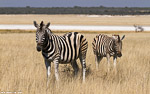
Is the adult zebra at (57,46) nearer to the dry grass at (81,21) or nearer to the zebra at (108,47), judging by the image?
the zebra at (108,47)

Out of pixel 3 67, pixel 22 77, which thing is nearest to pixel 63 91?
pixel 22 77

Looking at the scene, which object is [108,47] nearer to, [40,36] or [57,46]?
[57,46]

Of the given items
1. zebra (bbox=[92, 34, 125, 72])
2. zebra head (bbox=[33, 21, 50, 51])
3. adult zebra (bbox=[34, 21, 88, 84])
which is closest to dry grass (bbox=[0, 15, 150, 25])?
zebra (bbox=[92, 34, 125, 72])

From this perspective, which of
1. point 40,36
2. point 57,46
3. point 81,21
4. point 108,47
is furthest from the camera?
point 81,21

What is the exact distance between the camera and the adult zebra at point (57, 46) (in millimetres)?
7652

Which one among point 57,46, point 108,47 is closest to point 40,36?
point 57,46

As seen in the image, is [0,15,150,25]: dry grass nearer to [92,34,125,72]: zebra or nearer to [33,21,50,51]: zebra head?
[92,34,125,72]: zebra

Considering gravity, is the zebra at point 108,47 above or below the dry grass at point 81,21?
below

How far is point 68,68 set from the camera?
34.4ft

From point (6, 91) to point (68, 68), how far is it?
3.31 m

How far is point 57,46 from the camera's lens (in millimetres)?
8297

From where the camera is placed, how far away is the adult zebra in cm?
765

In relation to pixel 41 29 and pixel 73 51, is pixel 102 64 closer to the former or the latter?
pixel 73 51

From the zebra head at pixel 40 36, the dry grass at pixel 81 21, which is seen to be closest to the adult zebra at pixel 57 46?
the zebra head at pixel 40 36
